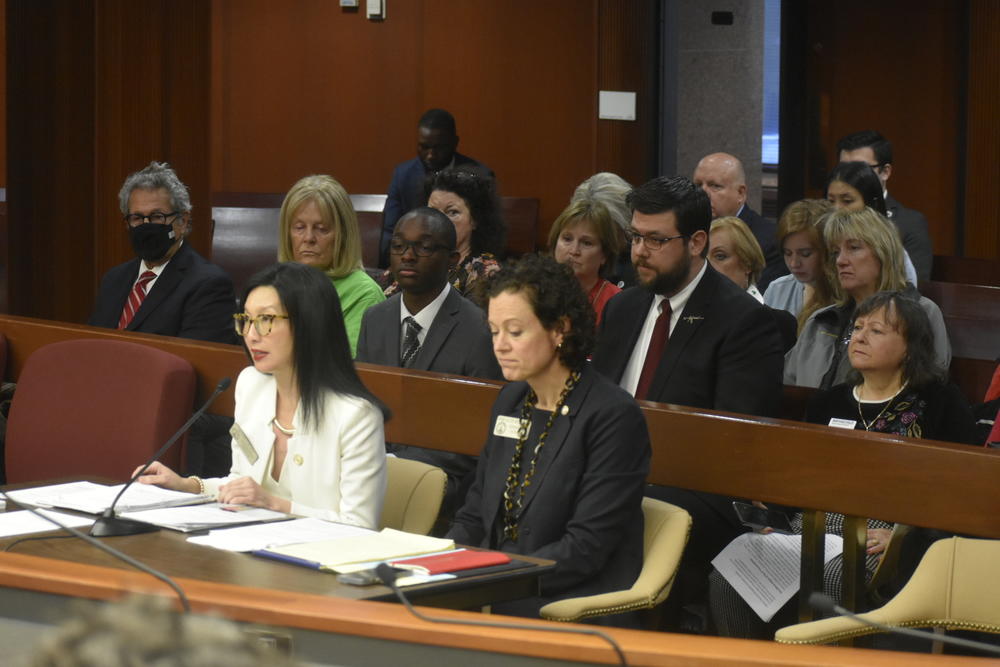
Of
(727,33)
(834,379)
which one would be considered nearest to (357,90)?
(727,33)

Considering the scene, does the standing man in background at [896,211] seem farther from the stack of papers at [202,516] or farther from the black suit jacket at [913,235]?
the stack of papers at [202,516]

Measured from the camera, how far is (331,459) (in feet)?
9.85

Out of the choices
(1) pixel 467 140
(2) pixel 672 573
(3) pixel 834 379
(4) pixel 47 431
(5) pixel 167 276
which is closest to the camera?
(2) pixel 672 573

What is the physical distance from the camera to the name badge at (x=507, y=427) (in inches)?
116

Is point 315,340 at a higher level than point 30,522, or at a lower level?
higher

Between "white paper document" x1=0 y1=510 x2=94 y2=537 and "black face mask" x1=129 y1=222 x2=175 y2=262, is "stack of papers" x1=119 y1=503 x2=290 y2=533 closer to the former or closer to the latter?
"white paper document" x1=0 y1=510 x2=94 y2=537

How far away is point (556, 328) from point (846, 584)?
0.81m

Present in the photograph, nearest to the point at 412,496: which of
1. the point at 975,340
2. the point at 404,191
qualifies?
the point at 975,340

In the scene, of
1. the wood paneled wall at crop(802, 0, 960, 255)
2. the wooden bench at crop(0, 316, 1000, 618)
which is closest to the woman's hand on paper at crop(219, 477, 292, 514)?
the wooden bench at crop(0, 316, 1000, 618)

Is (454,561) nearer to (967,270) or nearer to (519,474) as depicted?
(519,474)

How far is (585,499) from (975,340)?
2.23 m

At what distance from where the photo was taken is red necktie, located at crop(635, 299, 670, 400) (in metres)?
3.66

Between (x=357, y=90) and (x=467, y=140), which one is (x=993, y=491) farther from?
(x=357, y=90)

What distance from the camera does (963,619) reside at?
2.54 meters
